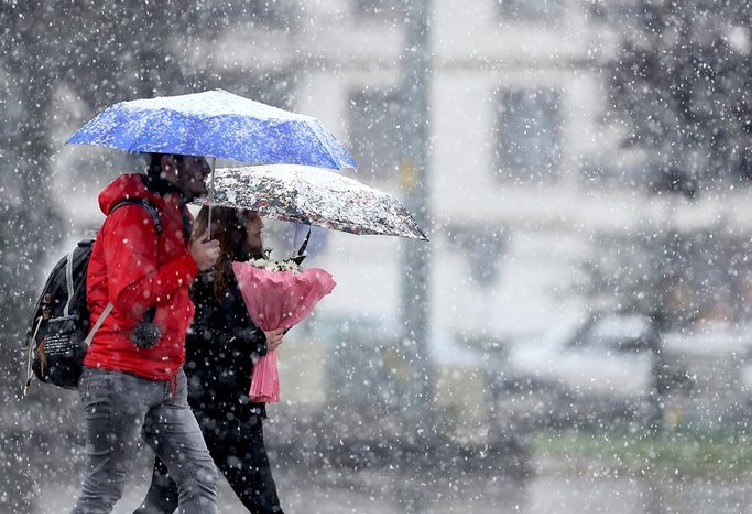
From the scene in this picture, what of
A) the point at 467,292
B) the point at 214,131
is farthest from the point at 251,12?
the point at 214,131

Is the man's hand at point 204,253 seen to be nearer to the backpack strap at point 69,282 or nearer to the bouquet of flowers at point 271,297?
the backpack strap at point 69,282

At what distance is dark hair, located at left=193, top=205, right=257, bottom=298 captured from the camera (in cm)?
543

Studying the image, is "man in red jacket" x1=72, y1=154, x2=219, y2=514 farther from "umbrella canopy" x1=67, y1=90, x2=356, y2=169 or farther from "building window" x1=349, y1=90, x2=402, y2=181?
"building window" x1=349, y1=90, x2=402, y2=181

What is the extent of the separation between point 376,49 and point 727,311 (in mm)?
8366

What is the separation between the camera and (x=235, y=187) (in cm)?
535

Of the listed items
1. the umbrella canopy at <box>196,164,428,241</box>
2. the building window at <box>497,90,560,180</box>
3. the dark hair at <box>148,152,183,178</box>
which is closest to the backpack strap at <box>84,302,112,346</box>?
the dark hair at <box>148,152,183,178</box>

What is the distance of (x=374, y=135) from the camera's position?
21453mm

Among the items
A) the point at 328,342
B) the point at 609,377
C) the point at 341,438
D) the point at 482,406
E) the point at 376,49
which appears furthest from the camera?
the point at 376,49

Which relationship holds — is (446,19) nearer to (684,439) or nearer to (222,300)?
(684,439)

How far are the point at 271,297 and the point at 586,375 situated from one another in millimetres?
10309

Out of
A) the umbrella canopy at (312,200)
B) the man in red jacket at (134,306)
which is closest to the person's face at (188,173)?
the man in red jacket at (134,306)

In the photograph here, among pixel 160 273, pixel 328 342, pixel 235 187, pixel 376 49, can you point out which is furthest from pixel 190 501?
pixel 376 49

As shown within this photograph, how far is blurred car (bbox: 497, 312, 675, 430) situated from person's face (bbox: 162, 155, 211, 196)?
30.0ft

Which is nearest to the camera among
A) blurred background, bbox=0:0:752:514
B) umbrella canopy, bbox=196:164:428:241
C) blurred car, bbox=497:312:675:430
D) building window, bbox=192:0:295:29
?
umbrella canopy, bbox=196:164:428:241
